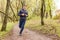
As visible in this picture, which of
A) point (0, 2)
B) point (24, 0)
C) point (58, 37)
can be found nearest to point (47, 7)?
point (24, 0)

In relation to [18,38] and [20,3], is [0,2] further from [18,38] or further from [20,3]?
[18,38]

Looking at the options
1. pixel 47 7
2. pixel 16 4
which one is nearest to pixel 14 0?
pixel 16 4

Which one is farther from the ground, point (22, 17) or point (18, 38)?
point (22, 17)

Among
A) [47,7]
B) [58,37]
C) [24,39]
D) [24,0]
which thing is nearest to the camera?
[24,39]

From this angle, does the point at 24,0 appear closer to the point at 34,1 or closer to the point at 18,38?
the point at 34,1

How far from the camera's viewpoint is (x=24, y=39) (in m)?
Answer: 13.1

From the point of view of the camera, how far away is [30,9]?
1764 inches

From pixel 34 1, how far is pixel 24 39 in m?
31.8

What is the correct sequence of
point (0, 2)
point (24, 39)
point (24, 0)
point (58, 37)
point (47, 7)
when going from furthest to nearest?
point (0, 2) < point (24, 0) < point (47, 7) < point (58, 37) < point (24, 39)

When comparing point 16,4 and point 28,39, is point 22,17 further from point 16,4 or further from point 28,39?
point 16,4

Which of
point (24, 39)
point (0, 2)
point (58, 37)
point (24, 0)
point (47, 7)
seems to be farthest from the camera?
point (0, 2)

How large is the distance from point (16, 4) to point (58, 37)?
30.6m

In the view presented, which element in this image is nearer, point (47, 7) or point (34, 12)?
point (47, 7)

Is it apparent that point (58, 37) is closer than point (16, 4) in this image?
Yes
